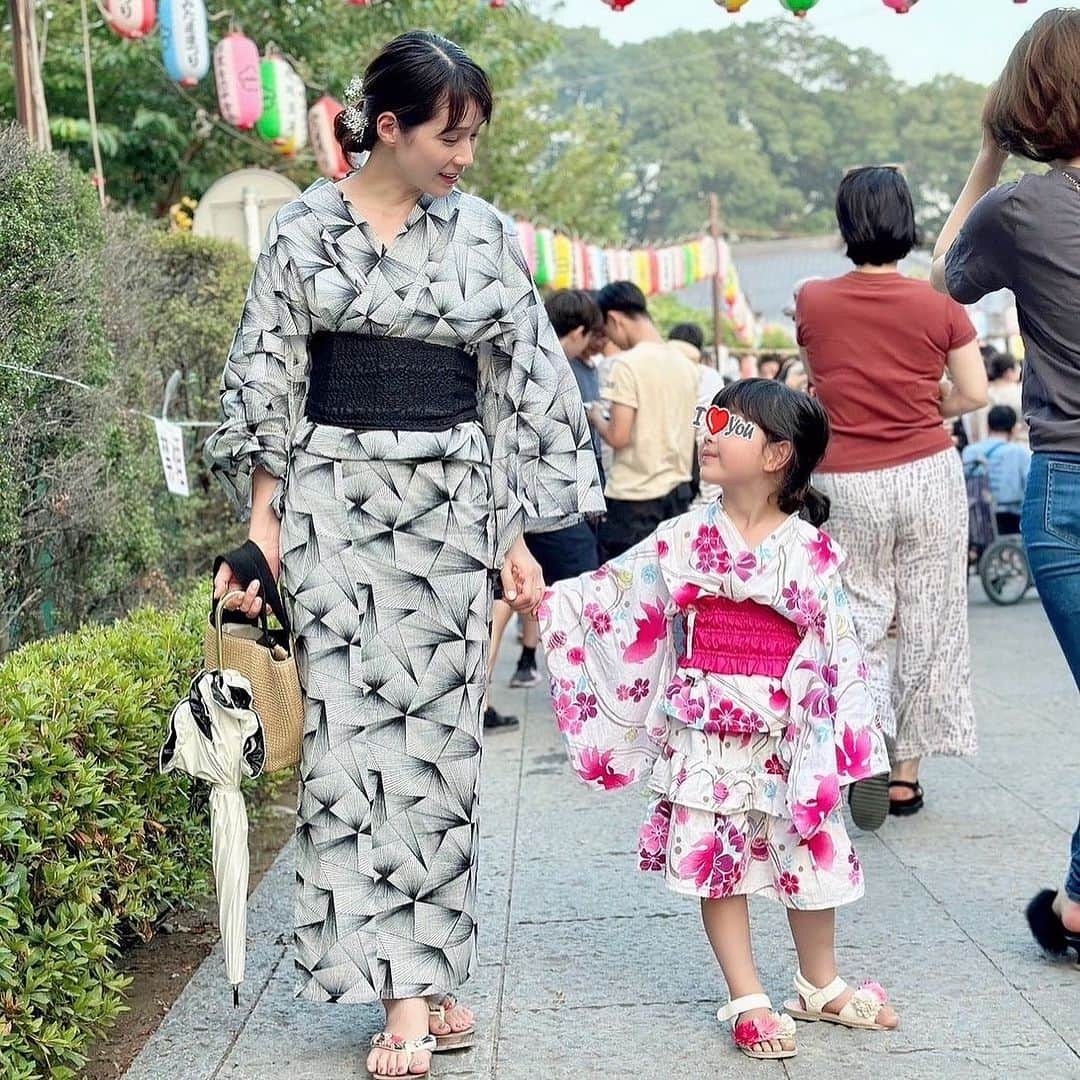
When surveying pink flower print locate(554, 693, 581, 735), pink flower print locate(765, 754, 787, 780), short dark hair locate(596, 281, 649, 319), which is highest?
short dark hair locate(596, 281, 649, 319)

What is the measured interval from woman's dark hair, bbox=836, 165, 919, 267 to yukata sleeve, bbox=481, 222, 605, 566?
167 cm

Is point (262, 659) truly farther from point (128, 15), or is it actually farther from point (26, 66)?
point (128, 15)

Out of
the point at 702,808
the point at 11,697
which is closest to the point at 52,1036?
the point at 11,697

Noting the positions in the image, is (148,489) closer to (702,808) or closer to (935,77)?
(702,808)

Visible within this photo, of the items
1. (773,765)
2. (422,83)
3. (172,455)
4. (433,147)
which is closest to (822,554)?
(773,765)

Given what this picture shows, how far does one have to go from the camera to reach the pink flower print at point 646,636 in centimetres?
331

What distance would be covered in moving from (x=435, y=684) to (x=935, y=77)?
78.5m

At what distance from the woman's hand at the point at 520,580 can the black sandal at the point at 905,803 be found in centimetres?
210

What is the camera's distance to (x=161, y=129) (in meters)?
12.2

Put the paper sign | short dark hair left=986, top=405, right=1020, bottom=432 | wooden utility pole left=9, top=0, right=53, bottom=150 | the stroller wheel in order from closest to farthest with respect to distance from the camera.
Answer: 1. the paper sign
2. wooden utility pole left=9, top=0, right=53, bottom=150
3. the stroller wheel
4. short dark hair left=986, top=405, right=1020, bottom=432

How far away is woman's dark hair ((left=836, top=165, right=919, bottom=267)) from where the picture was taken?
4.58 metres

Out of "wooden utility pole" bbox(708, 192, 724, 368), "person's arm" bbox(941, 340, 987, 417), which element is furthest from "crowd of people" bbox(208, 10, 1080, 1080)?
"wooden utility pole" bbox(708, 192, 724, 368)

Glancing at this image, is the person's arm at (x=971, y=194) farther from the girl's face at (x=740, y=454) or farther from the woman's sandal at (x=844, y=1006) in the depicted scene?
the woman's sandal at (x=844, y=1006)

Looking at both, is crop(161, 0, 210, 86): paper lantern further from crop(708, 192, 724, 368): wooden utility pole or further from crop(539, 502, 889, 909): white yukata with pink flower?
crop(708, 192, 724, 368): wooden utility pole
